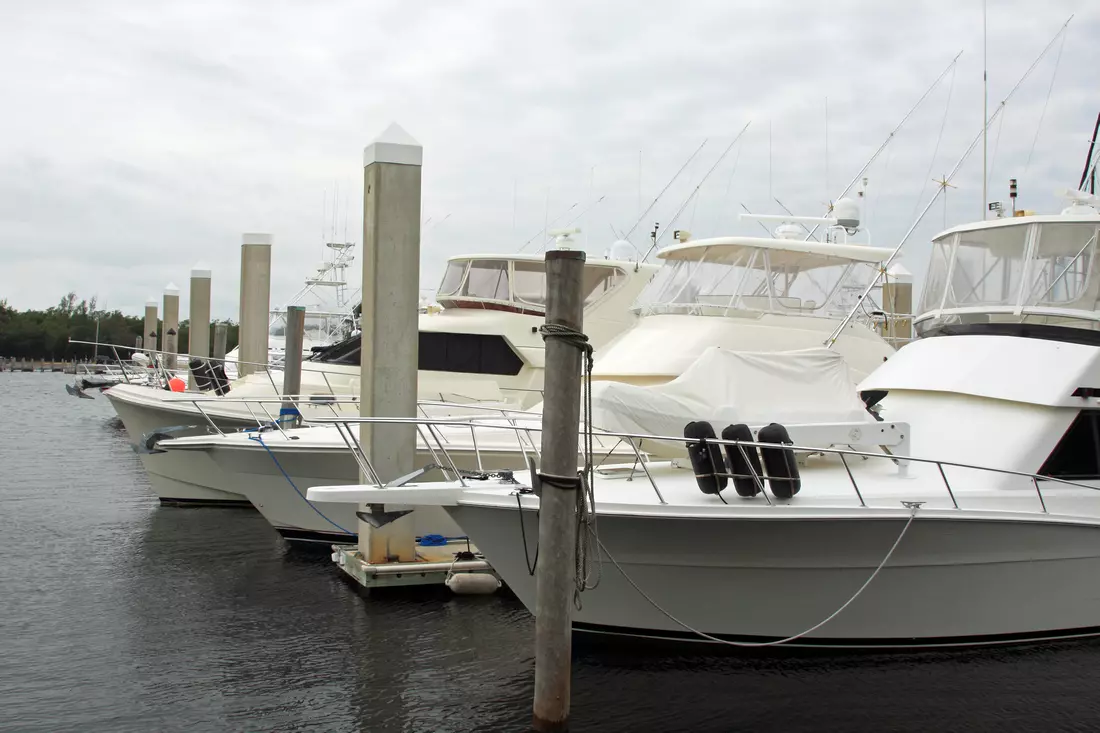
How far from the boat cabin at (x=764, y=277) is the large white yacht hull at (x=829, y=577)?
508 cm

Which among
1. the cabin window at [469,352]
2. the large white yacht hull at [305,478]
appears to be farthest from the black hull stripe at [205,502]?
the cabin window at [469,352]

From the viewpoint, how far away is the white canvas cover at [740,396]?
7824 millimetres

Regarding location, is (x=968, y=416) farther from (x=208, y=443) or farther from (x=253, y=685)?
(x=208, y=443)

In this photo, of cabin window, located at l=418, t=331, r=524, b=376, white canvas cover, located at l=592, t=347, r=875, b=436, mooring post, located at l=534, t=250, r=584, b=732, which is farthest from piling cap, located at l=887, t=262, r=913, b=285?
mooring post, located at l=534, t=250, r=584, b=732

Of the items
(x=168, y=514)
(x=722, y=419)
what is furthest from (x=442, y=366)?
(x=722, y=419)

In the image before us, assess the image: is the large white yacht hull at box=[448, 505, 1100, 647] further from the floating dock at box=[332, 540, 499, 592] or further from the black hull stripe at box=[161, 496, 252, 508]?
the black hull stripe at box=[161, 496, 252, 508]

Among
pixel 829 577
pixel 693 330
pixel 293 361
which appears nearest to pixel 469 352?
pixel 293 361

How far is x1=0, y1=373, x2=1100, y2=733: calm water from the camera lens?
6.27 m

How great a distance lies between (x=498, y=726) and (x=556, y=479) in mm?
1733

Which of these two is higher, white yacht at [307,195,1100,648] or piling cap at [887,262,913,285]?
piling cap at [887,262,913,285]

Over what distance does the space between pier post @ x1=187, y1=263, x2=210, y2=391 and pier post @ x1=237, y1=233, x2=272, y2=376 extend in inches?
197

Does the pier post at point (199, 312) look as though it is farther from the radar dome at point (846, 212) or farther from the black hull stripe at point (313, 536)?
the radar dome at point (846, 212)

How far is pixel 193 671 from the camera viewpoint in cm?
713

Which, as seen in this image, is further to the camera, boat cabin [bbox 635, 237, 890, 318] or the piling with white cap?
the piling with white cap
